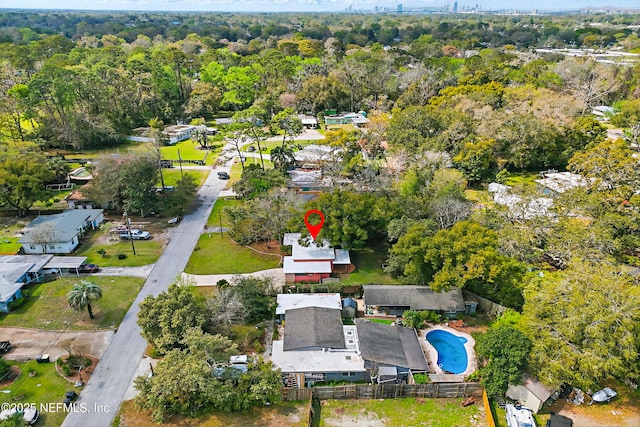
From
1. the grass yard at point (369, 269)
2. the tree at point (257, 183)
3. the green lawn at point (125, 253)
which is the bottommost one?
the grass yard at point (369, 269)

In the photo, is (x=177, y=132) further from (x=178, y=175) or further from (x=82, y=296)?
(x=82, y=296)

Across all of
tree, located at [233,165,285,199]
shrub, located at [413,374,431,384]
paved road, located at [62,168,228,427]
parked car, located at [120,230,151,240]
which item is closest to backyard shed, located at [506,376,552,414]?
shrub, located at [413,374,431,384]

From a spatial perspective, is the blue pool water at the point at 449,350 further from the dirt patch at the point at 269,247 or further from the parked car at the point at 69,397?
the parked car at the point at 69,397

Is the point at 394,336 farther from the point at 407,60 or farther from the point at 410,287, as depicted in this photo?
the point at 407,60

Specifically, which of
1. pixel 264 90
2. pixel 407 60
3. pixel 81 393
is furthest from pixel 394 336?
pixel 407 60

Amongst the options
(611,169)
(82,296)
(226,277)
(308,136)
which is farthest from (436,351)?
(308,136)

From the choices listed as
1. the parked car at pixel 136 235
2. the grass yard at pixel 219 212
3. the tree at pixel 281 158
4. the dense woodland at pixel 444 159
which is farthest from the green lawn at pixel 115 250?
the tree at pixel 281 158
